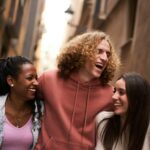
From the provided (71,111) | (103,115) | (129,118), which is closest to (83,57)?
(71,111)

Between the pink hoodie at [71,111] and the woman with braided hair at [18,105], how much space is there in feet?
0.40

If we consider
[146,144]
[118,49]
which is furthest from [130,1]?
[146,144]

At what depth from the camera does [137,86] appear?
14.4 ft

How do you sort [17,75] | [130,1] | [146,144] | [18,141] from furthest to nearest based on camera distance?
1. [130,1]
2. [17,75]
3. [18,141]
4. [146,144]

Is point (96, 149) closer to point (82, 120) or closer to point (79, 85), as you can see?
point (82, 120)

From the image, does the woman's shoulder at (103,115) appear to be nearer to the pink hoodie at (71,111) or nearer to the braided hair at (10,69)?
the pink hoodie at (71,111)

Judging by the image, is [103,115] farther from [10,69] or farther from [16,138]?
[10,69]

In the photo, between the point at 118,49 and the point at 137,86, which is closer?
the point at 137,86

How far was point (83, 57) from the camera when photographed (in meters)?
5.15

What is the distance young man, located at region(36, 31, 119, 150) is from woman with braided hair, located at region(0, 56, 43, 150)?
133mm

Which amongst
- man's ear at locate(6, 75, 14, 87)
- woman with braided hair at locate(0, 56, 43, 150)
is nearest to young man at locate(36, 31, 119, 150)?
woman with braided hair at locate(0, 56, 43, 150)

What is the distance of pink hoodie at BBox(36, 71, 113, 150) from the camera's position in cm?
487

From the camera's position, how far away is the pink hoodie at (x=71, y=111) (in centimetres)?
487

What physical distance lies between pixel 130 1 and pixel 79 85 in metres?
8.14
